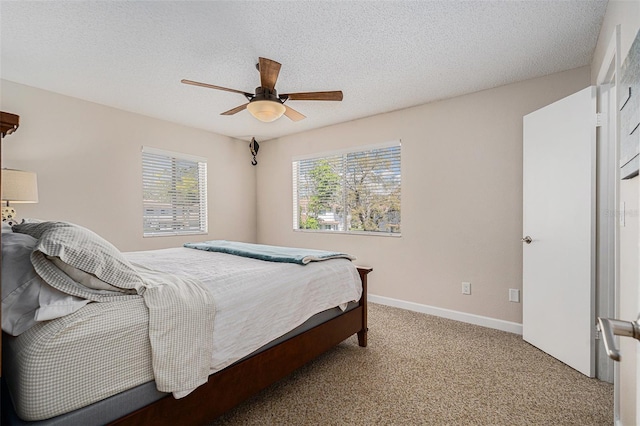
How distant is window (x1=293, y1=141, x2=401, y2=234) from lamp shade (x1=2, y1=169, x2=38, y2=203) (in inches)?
119

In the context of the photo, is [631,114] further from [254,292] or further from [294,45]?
[294,45]

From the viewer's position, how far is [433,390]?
1961 millimetres

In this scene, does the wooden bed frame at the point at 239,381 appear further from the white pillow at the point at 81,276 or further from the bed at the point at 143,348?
the white pillow at the point at 81,276

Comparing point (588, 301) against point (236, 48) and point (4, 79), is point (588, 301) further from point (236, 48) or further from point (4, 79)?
point (4, 79)

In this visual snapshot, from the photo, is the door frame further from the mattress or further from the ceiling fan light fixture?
the ceiling fan light fixture

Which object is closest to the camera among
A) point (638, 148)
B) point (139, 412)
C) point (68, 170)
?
point (638, 148)

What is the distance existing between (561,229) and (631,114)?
1.47 metres

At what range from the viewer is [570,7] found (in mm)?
1896

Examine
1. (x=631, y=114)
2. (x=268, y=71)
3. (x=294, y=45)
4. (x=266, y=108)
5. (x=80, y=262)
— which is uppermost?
(x=294, y=45)

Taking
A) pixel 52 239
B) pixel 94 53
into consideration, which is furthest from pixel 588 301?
pixel 94 53

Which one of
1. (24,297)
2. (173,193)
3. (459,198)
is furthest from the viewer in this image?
(173,193)

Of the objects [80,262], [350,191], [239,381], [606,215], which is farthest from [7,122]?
[350,191]

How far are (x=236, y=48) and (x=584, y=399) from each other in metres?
3.35

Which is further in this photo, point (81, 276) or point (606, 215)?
point (606, 215)
